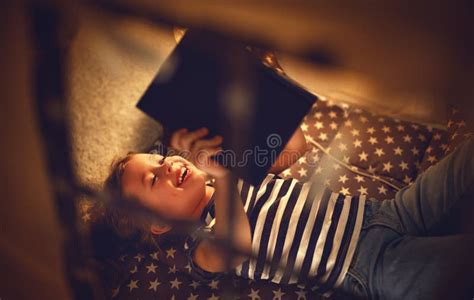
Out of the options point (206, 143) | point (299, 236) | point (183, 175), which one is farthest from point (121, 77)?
point (299, 236)

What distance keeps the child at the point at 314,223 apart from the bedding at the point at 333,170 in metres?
0.07

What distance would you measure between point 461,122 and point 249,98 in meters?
1.03

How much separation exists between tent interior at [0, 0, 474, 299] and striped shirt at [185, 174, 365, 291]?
12 cm

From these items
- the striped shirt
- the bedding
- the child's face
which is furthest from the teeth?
the bedding

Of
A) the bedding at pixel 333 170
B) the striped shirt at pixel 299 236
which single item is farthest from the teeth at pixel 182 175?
the bedding at pixel 333 170

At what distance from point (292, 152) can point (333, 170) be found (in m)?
0.16

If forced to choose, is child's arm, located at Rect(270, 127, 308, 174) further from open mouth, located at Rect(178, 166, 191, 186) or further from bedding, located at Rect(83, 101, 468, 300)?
open mouth, located at Rect(178, 166, 191, 186)

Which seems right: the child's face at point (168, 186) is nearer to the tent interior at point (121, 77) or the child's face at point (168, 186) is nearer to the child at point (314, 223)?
the child at point (314, 223)

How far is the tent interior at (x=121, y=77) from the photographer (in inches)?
16.4

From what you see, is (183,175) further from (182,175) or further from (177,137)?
(177,137)

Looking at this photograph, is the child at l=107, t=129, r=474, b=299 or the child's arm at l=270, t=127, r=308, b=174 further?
the child's arm at l=270, t=127, r=308, b=174

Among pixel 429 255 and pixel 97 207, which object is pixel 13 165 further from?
pixel 429 255

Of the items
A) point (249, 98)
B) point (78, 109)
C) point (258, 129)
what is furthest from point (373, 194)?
point (78, 109)

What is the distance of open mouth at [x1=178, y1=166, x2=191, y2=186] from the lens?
1.02 meters
